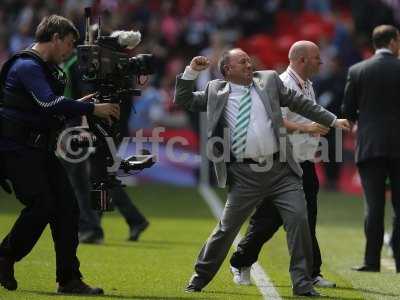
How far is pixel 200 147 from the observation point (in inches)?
926

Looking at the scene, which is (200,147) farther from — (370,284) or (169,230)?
(370,284)

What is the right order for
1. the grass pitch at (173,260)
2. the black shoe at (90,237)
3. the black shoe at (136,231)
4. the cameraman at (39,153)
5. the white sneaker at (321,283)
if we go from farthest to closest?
the black shoe at (136,231), the black shoe at (90,237), the white sneaker at (321,283), the grass pitch at (173,260), the cameraman at (39,153)

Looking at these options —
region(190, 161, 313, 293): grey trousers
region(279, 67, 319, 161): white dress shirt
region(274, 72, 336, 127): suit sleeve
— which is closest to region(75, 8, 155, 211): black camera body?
region(190, 161, 313, 293): grey trousers

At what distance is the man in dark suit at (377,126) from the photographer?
1259 centimetres

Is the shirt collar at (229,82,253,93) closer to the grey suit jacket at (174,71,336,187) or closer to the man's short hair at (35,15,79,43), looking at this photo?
the grey suit jacket at (174,71,336,187)

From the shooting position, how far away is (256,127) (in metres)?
10.1

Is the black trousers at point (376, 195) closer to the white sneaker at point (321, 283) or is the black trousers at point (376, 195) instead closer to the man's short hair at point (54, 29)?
the white sneaker at point (321, 283)

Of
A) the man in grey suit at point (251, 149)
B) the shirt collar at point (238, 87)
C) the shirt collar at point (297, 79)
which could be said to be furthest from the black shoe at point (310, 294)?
the shirt collar at point (297, 79)

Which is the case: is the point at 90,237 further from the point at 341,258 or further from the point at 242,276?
the point at 242,276

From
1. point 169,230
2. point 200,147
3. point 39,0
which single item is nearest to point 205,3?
point 39,0

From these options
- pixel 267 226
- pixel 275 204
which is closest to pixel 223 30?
pixel 267 226

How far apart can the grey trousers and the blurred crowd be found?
42.0 ft

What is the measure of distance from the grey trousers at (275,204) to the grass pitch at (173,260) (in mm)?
219

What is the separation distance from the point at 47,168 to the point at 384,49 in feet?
14.0
